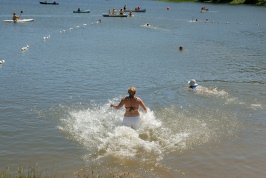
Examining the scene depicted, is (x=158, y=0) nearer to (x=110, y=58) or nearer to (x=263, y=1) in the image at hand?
(x=263, y=1)

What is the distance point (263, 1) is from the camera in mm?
108688

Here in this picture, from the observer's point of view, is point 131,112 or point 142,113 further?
point 142,113

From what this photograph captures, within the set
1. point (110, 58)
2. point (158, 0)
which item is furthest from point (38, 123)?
point (158, 0)

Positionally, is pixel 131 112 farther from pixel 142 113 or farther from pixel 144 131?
pixel 142 113

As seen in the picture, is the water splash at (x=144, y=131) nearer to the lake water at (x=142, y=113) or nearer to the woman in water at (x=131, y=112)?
the lake water at (x=142, y=113)

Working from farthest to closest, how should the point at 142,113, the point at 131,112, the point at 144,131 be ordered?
the point at 142,113 → the point at 144,131 → the point at 131,112

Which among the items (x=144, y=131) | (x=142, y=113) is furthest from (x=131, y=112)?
(x=142, y=113)

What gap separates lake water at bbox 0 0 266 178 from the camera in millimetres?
10703

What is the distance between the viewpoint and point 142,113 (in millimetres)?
14820

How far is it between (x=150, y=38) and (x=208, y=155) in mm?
30173

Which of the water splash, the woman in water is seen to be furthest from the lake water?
the woman in water

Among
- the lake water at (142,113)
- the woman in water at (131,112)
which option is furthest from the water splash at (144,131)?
the woman in water at (131,112)

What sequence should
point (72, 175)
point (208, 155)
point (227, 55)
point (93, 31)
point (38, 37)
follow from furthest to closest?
point (93, 31) < point (38, 37) < point (227, 55) < point (208, 155) < point (72, 175)

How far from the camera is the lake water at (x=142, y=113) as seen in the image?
10.7m
